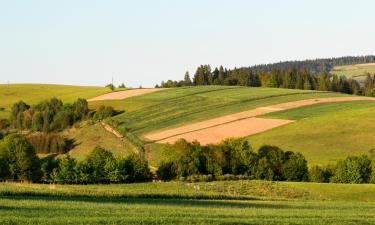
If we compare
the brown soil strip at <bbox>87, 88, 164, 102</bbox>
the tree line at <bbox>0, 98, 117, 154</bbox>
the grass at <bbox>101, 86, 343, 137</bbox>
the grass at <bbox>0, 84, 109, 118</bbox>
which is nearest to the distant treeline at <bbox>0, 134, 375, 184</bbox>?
the grass at <bbox>101, 86, 343, 137</bbox>

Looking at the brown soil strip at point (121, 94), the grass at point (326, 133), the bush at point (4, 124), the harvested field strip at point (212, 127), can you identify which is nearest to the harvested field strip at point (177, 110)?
the harvested field strip at point (212, 127)

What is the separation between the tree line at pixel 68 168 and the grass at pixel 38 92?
63135 mm

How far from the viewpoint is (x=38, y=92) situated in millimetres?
166125

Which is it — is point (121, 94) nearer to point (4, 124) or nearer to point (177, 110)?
point (177, 110)

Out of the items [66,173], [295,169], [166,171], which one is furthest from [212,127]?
[66,173]

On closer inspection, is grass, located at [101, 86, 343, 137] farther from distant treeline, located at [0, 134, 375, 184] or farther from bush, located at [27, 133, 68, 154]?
distant treeline, located at [0, 134, 375, 184]

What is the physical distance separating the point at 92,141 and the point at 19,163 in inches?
1139

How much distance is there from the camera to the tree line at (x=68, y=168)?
71438 millimetres

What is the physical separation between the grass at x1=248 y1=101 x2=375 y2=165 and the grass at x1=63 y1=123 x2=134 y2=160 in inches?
767

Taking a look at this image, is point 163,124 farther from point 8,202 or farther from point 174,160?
point 8,202

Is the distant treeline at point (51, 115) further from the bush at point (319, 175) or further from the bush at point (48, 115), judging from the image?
the bush at point (319, 175)

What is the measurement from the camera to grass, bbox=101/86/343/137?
379ft

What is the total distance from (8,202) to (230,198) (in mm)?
20677

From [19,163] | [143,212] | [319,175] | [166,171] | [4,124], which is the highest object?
[143,212]
